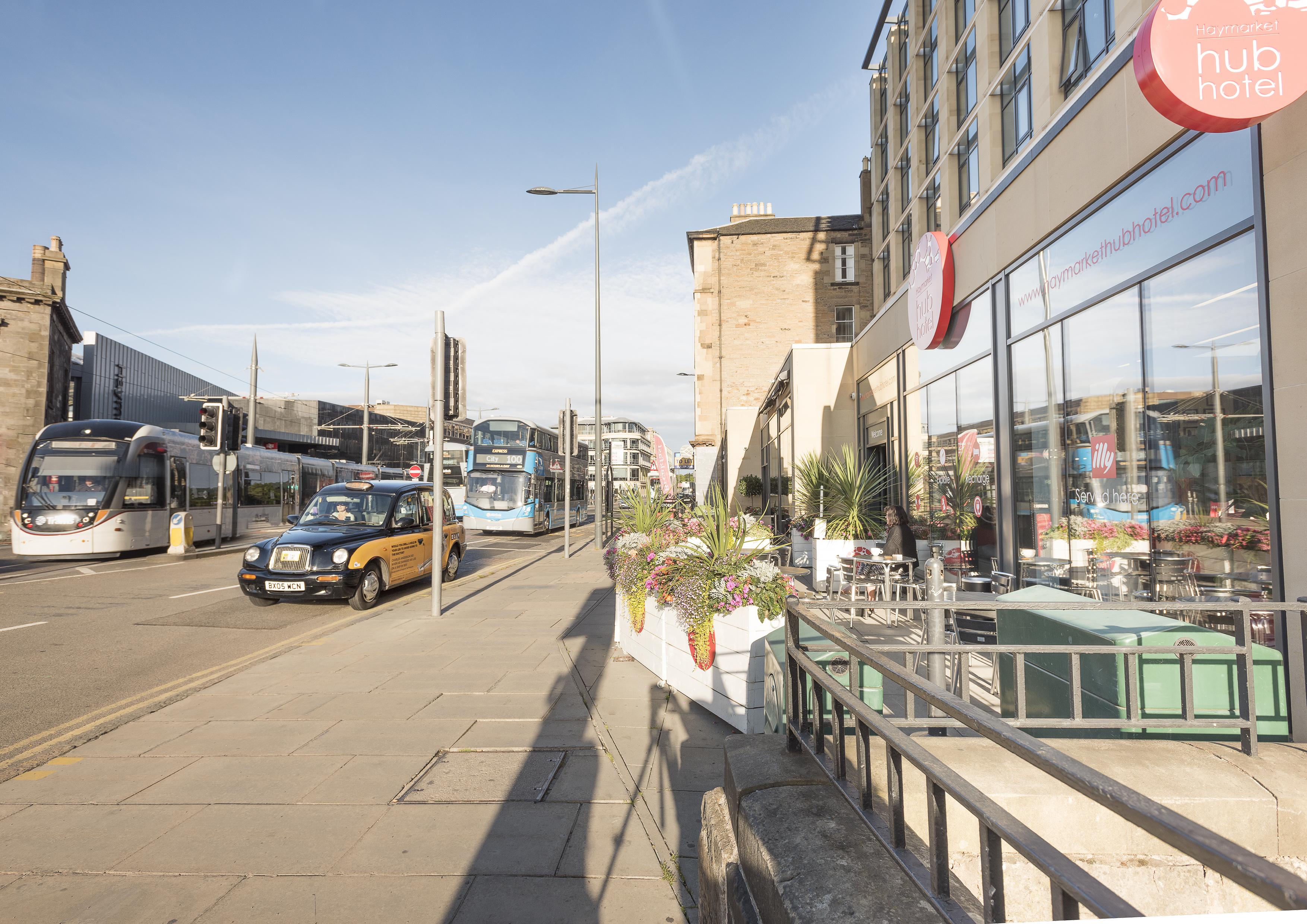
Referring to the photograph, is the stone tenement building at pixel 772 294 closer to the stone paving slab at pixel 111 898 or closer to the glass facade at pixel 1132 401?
the glass facade at pixel 1132 401

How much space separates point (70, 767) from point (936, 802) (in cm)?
516

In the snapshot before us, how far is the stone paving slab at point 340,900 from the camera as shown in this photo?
2.86m

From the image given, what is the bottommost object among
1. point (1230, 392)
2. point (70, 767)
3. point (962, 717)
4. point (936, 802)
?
point (70, 767)

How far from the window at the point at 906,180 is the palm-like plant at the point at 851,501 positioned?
417 inches

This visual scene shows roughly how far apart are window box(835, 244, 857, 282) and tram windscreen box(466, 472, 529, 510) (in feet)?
64.5

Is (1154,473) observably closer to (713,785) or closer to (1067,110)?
(1067,110)

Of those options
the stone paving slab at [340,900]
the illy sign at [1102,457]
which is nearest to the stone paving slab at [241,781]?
the stone paving slab at [340,900]

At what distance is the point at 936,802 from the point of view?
1.71 metres

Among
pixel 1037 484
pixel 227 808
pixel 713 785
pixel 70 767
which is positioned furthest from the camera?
pixel 1037 484

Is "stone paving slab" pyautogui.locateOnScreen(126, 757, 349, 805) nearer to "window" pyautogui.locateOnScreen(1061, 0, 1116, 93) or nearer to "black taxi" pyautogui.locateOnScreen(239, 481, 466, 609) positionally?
"black taxi" pyautogui.locateOnScreen(239, 481, 466, 609)

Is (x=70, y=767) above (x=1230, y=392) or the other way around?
the other way around

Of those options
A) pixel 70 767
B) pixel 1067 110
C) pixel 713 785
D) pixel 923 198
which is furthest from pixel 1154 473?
pixel 923 198

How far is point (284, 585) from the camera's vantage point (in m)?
10.1

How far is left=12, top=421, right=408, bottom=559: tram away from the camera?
16.5 m
